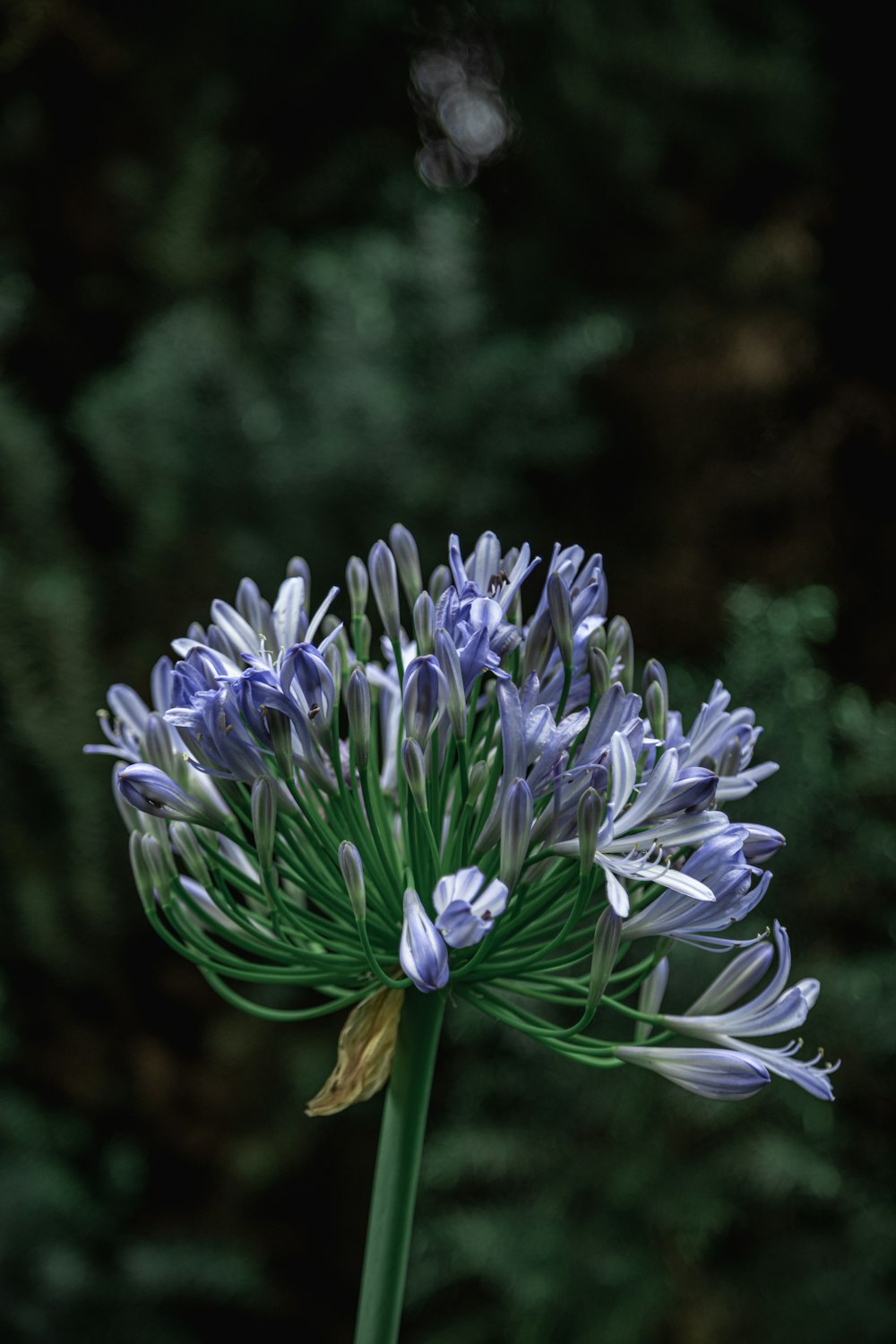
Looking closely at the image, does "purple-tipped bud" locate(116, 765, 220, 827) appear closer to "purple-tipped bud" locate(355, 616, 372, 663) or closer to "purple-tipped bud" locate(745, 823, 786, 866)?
"purple-tipped bud" locate(355, 616, 372, 663)

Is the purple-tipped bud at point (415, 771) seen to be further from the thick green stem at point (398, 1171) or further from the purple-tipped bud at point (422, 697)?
the thick green stem at point (398, 1171)

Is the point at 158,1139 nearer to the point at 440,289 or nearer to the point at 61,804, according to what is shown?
the point at 61,804

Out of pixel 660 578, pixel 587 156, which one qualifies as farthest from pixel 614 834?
pixel 587 156

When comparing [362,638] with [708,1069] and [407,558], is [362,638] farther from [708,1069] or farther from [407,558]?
[708,1069]

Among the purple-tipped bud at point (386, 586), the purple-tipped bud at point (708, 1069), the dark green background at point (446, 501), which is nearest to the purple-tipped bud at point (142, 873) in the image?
the purple-tipped bud at point (386, 586)

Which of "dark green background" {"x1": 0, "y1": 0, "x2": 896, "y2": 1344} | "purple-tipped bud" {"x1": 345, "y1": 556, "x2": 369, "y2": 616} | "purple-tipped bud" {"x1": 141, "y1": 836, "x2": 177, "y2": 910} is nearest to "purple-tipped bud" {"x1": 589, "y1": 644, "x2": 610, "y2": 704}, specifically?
"purple-tipped bud" {"x1": 345, "y1": 556, "x2": 369, "y2": 616}
